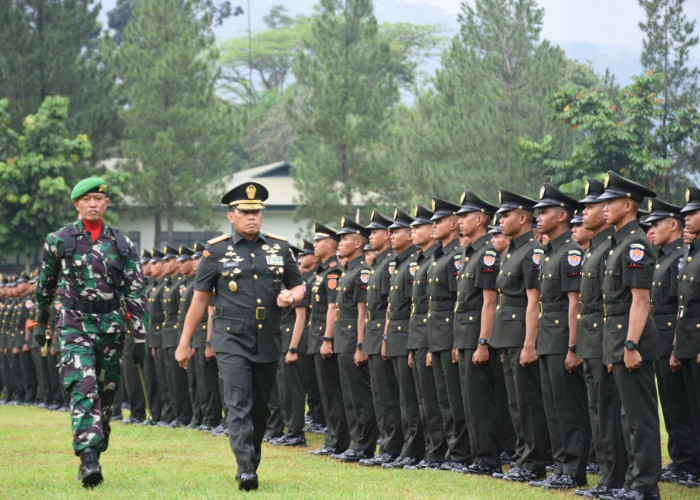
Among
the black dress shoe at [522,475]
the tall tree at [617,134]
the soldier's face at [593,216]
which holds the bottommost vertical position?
the black dress shoe at [522,475]

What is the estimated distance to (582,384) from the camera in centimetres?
975

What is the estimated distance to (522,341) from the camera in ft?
33.3

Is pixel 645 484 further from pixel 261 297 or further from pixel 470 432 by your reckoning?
pixel 261 297

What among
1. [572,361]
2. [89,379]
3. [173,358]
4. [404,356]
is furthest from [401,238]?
[173,358]

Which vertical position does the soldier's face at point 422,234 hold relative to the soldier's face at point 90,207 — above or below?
below

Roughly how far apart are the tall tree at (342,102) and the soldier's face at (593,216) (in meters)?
29.0

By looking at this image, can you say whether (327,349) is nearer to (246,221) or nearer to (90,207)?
(246,221)

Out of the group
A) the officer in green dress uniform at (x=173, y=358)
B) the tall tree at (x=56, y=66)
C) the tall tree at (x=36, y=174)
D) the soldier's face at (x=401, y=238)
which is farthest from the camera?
the tall tree at (x=56, y=66)

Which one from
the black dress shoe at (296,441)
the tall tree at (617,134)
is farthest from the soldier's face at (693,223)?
the tall tree at (617,134)

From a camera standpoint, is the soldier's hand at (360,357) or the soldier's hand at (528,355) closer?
the soldier's hand at (528,355)

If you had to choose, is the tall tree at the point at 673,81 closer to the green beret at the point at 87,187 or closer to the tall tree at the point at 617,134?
the tall tree at the point at 617,134

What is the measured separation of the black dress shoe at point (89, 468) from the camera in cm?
967

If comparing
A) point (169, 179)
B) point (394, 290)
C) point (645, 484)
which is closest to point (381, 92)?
point (169, 179)

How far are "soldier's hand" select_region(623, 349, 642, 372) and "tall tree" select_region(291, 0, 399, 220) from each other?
29913 millimetres
